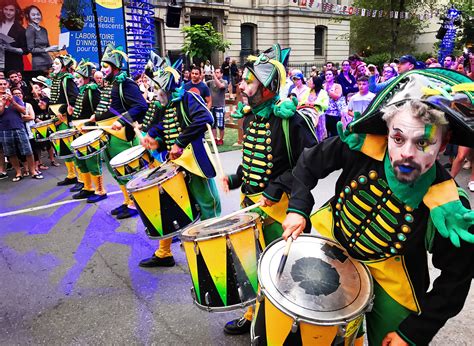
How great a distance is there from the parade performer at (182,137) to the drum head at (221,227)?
3.57 feet

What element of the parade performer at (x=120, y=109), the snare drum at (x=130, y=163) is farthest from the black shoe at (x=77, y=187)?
the snare drum at (x=130, y=163)

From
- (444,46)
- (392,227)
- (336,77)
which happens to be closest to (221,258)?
(392,227)

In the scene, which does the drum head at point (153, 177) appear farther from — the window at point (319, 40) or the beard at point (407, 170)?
the window at point (319, 40)

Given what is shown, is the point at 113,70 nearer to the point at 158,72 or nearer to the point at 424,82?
the point at 158,72

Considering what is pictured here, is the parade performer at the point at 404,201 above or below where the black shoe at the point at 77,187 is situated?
above

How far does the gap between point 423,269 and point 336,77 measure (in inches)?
324

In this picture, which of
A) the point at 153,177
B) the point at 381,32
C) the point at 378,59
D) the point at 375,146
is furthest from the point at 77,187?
the point at 381,32

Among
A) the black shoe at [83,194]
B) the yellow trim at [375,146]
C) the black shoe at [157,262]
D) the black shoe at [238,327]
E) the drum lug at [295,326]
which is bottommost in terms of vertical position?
the black shoe at [83,194]

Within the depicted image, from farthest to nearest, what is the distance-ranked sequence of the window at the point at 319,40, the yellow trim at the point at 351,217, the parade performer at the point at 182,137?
1. the window at the point at 319,40
2. the parade performer at the point at 182,137
3. the yellow trim at the point at 351,217

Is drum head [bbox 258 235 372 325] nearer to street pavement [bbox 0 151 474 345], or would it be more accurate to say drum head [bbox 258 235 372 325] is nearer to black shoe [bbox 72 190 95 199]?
street pavement [bbox 0 151 474 345]

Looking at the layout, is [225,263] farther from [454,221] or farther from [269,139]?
[454,221]

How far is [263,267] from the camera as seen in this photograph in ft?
6.15

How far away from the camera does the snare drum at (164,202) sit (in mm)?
3424

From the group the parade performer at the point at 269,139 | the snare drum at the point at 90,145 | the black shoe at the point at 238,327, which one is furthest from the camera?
the snare drum at the point at 90,145
